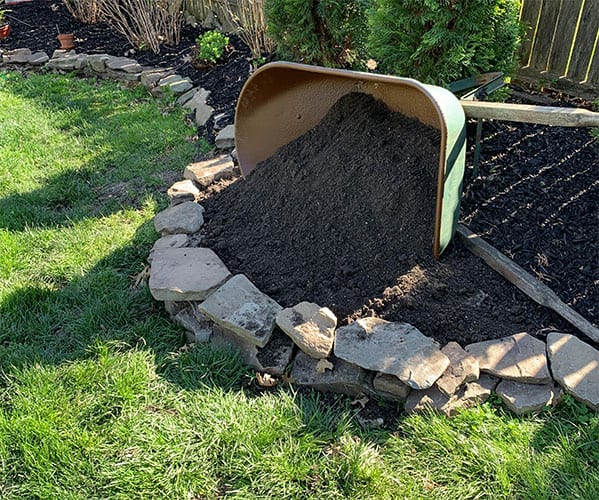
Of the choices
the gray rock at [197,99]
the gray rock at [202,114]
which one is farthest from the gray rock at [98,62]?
the gray rock at [202,114]

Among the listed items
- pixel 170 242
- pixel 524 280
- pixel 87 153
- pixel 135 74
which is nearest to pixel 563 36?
pixel 524 280

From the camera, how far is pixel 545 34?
441 centimetres

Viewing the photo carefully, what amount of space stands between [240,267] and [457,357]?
1.23 m

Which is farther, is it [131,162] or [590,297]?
[131,162]

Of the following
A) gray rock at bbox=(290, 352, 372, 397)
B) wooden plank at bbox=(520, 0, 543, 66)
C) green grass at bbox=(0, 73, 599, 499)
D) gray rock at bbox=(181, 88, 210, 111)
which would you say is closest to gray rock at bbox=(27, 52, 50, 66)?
gray rock at bbox=(181, 88, 210, 111)

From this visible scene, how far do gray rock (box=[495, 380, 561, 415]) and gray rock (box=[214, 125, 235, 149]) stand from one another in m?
2.93

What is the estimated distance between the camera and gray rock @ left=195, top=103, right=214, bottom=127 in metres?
5.02

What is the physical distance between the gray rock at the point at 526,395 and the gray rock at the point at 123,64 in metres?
5.89

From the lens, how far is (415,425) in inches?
83.6

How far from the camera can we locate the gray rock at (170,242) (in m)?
3.05

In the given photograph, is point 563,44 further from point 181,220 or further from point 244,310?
point 244,310

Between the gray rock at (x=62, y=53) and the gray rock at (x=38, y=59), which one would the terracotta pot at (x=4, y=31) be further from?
the gray rock at (x=62, y=53)

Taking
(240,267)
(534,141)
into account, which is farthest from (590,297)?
(240,267)

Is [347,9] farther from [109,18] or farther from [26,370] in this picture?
[109,18]
